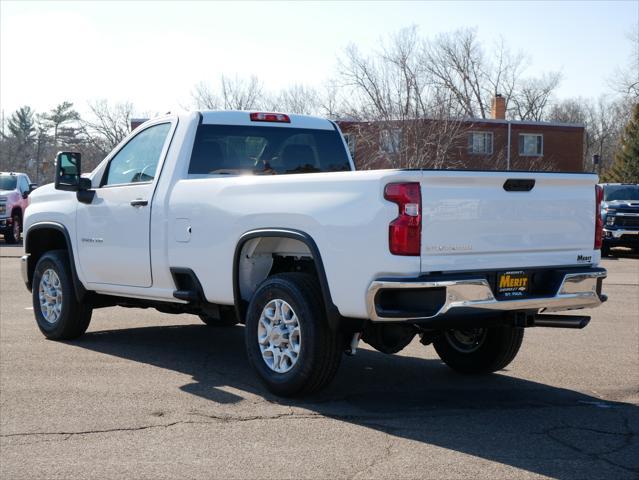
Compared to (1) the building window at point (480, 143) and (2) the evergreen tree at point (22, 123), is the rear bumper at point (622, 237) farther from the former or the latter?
(2) the evergreen tree at point (22, 123)

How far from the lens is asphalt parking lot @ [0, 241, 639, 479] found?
16.8 feet

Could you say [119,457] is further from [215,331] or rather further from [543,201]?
[215,331]

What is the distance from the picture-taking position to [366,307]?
6.00m

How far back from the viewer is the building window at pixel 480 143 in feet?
159

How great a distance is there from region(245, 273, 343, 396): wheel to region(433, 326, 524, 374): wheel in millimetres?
1497

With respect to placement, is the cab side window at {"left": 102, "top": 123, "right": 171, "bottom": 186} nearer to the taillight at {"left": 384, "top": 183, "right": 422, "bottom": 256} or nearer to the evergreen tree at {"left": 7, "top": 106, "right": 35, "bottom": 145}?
the taillight at {"left": 384, "top": 183, "right": 422, "bottom": 256}

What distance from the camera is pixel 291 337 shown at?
667 cm

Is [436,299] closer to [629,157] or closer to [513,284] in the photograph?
[513,284]

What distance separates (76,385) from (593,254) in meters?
3.97

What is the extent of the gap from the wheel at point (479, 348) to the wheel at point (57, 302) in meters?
3.61

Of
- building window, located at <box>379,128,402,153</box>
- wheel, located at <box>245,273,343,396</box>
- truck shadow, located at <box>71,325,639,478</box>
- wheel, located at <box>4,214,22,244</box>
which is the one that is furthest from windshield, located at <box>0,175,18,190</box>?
wheel, located at <box>245,273,343,396</box>

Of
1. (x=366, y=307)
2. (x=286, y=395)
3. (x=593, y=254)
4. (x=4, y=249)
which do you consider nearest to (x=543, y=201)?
(x=593, y=254)

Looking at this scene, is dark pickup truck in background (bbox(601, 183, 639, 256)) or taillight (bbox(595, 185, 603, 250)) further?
dark pickup truck in background (bbox(601, 183, 639, 256))

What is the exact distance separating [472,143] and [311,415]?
43423mm
